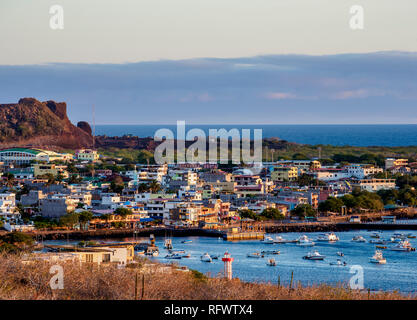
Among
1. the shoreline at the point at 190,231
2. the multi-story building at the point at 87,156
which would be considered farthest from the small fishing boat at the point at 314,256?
the multi-story building at the point at 87,156

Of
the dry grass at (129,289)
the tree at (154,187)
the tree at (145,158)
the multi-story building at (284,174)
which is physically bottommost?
the dry grass at (129,289)

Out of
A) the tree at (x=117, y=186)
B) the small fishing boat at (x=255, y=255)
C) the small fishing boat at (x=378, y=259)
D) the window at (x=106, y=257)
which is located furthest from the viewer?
the tree at (x=117, y=186)

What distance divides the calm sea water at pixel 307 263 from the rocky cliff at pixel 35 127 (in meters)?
33.5

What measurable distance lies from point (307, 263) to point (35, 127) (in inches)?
1571

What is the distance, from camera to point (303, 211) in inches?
1053

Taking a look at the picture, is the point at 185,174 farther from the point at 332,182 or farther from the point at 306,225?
the point at 306,225

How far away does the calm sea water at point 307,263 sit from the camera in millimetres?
15430

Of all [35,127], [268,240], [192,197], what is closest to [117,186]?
[192,197]

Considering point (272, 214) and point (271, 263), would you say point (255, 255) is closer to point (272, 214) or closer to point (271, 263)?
point (271, 263)

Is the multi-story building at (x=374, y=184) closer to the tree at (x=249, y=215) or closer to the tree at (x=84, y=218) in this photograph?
the tree at (x=249, y=215)

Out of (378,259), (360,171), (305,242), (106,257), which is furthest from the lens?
(360,171)

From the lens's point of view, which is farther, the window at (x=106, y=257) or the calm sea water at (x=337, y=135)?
the calm sea water at (x=337, y=135)

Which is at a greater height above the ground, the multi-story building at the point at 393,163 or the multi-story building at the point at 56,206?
the multi-story building at the point at 393,163
